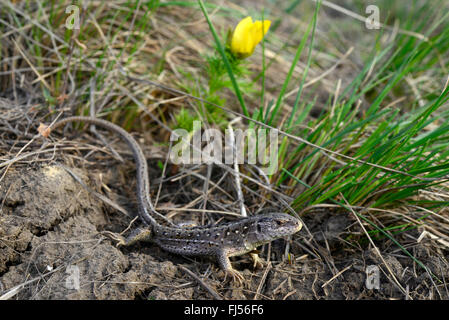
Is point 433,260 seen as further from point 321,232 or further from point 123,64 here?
point 123,64

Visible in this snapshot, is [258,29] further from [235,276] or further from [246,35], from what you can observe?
[235,276]

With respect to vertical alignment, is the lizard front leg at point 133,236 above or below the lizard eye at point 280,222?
below

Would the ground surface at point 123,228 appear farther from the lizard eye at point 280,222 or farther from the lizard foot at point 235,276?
the lizard eye at point 280,222

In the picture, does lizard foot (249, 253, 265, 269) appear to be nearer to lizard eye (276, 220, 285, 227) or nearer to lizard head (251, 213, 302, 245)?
lizard head (251, 213, 302, 245)

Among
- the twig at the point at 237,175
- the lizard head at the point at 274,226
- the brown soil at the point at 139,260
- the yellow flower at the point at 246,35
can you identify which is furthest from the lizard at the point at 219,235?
the yellow flower at the point at 246,35

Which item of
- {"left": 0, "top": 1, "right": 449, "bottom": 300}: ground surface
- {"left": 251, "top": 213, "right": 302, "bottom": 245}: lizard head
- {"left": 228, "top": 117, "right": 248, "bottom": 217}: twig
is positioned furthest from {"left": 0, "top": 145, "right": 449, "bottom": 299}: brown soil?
{"left": 228, "top": 117, "right": 248, "bottom": 217}: twig

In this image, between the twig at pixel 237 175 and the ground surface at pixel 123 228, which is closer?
the ground surface at pixel 123 228

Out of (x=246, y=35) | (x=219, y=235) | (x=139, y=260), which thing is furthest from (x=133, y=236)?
(x=246, y=35)
